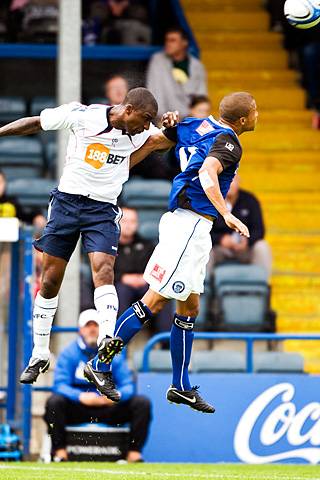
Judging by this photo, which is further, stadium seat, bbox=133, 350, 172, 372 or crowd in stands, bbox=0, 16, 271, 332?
crowd in stands, bbox=0, 16, 271, 332

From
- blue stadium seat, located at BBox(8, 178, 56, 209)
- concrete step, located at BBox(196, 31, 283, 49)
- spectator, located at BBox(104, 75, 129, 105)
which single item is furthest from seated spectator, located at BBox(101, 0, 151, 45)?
blue stadium seat, located at BBox(8, 178, 56, 209)

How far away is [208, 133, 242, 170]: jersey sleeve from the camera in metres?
10.7

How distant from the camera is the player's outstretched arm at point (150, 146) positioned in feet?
36.8

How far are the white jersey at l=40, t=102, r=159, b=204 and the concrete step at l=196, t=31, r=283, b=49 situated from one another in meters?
9.64

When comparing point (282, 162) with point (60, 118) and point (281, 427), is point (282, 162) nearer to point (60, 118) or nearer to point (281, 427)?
point (281, 427)

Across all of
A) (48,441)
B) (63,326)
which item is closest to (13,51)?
(63,326)

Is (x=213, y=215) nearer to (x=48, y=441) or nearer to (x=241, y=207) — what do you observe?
(x=48, y=441)

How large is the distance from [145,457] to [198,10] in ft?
26.2

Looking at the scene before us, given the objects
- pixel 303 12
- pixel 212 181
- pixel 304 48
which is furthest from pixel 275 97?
pixel 212 181

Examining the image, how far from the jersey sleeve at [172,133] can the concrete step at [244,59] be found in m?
9.15

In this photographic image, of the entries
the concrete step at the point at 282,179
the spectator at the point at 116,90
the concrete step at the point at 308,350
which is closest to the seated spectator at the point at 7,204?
the spectator at the point at 116,90

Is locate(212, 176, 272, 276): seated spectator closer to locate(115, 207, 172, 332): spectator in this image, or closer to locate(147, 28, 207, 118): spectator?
locate(115, 207, 172, 332): spectator

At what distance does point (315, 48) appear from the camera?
18.8m

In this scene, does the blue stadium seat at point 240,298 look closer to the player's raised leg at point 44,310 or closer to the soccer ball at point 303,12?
the player's raised leg at point 44,310
